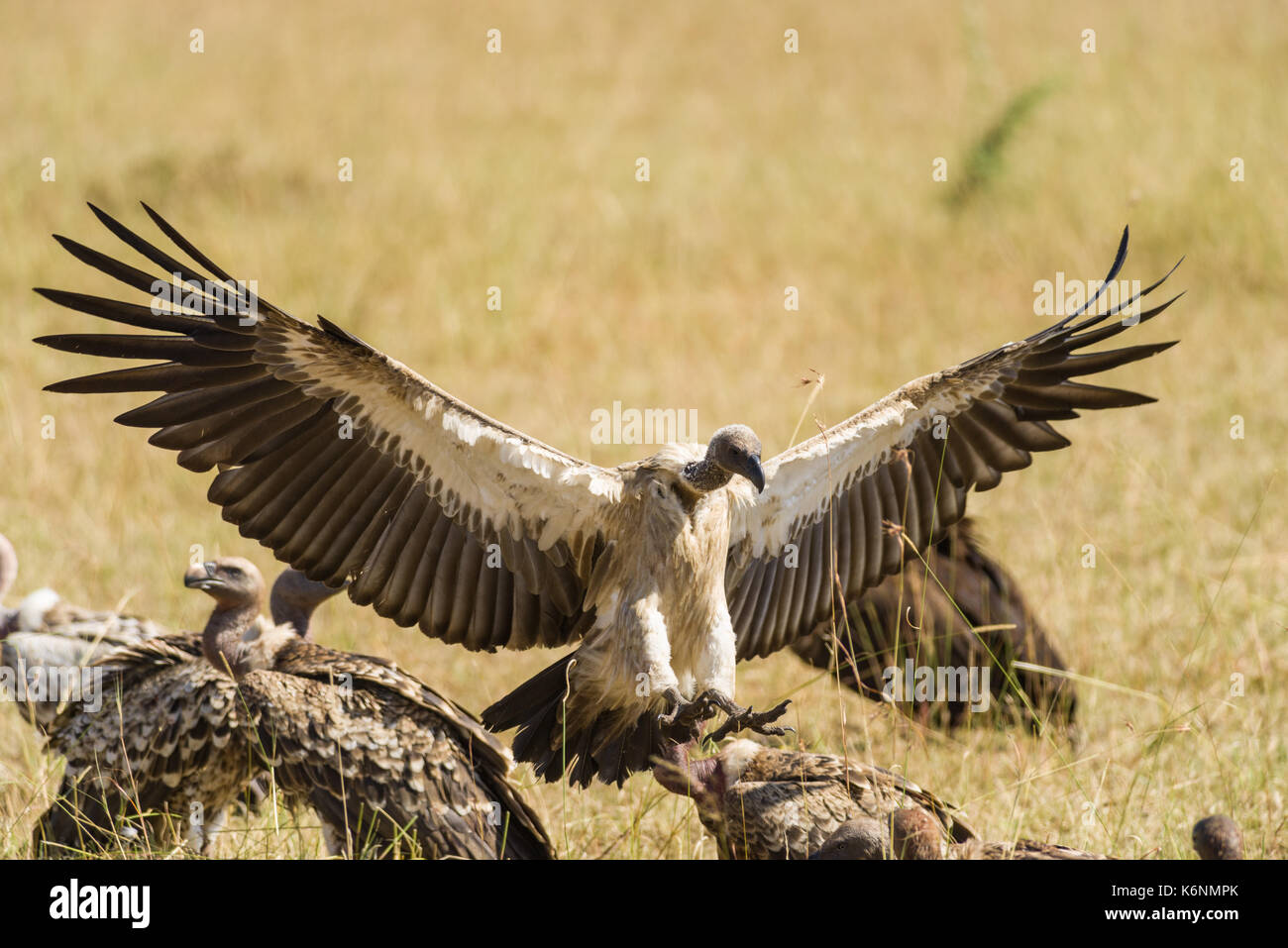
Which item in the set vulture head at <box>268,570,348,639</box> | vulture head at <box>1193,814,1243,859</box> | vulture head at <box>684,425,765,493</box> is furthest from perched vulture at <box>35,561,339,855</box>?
vulture head at <box>1193,814,1243,859</box>

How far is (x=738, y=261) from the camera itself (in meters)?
10.2

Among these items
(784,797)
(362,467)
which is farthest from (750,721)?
(362,467)

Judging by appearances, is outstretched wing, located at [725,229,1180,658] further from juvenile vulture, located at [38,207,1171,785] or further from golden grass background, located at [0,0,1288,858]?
golden grass background, located at [0,0,1288,858]

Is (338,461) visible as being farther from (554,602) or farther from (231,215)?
(231,215)

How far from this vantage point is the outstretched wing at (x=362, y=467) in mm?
3713

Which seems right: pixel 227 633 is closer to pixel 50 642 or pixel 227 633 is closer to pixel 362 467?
pixel 362 467

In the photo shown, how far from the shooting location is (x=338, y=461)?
13.1 ft

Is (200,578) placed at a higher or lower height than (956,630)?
higher

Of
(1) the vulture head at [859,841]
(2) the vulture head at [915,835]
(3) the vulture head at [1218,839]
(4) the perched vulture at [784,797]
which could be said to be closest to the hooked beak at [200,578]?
(4) the perched vulture at [784,797]

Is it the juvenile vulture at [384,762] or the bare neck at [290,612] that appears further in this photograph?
the bare neck at [290,612]

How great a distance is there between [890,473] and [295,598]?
208 cm

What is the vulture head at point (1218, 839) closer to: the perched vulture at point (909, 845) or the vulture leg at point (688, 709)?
the perched vulture at point (909, 845)

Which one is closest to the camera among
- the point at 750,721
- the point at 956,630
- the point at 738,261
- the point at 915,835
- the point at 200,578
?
the point at 915,835

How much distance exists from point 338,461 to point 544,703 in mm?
873
